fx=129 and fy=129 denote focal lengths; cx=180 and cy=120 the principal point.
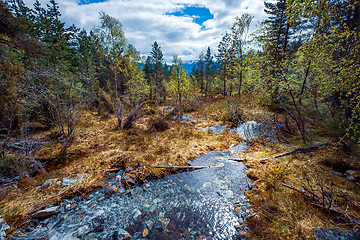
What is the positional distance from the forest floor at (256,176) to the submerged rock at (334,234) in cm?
14

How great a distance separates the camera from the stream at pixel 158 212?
3.16 metres

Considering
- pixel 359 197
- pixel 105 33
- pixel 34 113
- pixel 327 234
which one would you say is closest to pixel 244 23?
pixel 105 33

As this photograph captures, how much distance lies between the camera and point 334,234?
252 centimetres

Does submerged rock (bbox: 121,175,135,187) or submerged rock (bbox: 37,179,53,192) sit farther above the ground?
submerged rock (bbox: 37,179,53,192)

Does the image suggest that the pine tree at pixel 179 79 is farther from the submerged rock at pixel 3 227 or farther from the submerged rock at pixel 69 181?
the submerged rock at pixel 3 227

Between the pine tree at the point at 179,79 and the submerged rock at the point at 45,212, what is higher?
the pine tree at the point at 179,79

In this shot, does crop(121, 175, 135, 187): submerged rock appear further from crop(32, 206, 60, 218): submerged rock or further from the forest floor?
crop(32, 206, 60, 218): submerged rock

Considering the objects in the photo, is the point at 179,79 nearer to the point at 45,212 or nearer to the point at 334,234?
the point at 45,212

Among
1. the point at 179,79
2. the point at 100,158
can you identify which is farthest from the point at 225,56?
the point at 100,158

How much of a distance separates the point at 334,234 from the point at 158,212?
3872 millimetres

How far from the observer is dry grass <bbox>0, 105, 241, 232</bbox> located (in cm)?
366

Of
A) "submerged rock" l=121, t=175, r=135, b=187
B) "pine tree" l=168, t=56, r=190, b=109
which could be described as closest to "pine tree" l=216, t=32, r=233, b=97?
"pine tree" l=168, t=56, r=190, b=109

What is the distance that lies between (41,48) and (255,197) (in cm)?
906

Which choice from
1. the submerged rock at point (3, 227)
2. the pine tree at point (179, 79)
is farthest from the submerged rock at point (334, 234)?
the pine tree at point (179, 79)
